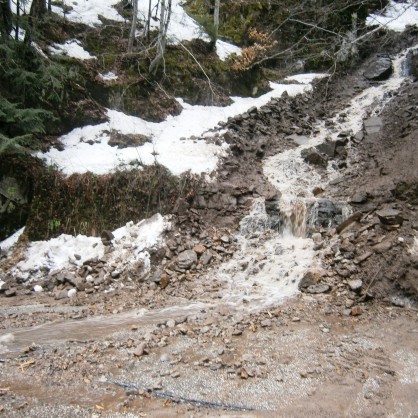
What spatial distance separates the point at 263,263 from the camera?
23.8ft

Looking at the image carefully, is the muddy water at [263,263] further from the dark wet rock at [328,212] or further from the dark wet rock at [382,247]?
the dark wet rock at [382,247]

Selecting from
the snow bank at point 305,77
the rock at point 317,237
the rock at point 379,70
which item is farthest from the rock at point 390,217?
the rock at point 379,70

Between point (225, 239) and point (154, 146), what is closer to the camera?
point (225, 239)

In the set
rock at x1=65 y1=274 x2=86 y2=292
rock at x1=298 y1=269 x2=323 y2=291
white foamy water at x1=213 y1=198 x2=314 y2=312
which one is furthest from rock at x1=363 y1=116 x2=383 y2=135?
rock at x1=65 y1=274 x2=86 y2=292

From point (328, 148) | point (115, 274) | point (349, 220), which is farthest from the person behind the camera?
point (328, 148)

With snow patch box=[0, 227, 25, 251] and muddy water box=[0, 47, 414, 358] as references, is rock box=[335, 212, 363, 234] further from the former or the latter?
snow patch box=[0, 227, 25, 251]

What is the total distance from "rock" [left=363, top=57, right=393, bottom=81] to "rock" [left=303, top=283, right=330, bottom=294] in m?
11.1

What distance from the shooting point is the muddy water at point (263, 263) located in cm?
544

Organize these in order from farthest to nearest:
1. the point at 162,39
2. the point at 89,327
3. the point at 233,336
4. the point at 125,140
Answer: the point at 162,39, the point at 125,140, the point at 89,327, the point at 233,336

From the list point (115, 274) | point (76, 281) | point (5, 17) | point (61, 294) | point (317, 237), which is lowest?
point (61, 294)

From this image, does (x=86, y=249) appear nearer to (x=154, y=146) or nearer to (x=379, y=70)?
(x=154, y=146)

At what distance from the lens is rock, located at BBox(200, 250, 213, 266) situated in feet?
24.2

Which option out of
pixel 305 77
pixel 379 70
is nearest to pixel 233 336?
pixel 305 77

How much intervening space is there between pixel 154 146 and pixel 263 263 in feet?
15.5
